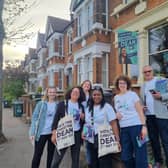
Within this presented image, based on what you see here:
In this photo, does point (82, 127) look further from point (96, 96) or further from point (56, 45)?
point (56, 45)

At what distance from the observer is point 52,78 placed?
26.7 meters

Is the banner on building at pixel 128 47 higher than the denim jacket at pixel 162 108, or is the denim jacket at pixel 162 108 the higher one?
the banner on building at pixel 128 47

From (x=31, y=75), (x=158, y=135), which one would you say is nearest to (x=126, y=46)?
(x=158, y=135)

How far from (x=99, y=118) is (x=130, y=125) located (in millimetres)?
521

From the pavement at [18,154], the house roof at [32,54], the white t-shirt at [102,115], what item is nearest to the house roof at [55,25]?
the house roof at [32,54]

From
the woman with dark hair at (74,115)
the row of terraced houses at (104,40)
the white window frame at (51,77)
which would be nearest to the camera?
the woman with dark hair at (74,115)

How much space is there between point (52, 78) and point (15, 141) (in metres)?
16.7

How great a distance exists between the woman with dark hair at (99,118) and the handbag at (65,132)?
1.01 feet

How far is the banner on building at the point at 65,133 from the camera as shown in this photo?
4707 mm

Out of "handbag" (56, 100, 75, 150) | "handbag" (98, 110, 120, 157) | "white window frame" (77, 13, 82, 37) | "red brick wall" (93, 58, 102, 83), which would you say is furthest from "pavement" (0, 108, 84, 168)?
"white window frame" (77, 13, 82, 37)

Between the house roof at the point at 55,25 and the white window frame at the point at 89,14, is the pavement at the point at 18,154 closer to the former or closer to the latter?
the white window frame at the point at 89,14

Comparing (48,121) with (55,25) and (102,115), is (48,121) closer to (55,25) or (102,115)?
(102,115)

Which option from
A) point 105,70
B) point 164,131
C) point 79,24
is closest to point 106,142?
point 164,131

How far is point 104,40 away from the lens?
14398 millimetres
